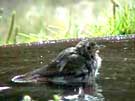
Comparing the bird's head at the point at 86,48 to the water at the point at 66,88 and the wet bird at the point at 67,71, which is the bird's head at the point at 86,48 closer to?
the wet bird at the point at 67,71

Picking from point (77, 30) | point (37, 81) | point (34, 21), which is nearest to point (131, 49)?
point (37, 81)

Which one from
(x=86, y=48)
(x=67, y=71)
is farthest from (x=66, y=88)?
(x=86, y=48)

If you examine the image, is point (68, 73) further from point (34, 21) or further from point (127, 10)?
point (34, 21)

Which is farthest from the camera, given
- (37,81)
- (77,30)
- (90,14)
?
(90,14)

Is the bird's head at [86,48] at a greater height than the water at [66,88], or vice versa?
the bird's head at [86,48]

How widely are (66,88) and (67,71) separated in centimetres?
22

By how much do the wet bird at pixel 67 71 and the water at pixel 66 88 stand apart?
0.06 meters

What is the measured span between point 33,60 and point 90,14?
951 cm

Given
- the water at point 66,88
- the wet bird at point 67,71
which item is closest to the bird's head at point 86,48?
the wet bird at point 67,71

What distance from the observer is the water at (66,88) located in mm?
3002

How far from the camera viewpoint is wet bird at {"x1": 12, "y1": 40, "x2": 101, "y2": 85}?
11.0 feet

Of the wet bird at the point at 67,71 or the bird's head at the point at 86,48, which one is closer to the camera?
the wet bird at the point at 67,71

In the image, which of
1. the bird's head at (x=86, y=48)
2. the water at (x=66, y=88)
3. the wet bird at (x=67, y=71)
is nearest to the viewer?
the water at (x=66, y=88)

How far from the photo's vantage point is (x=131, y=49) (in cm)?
405
